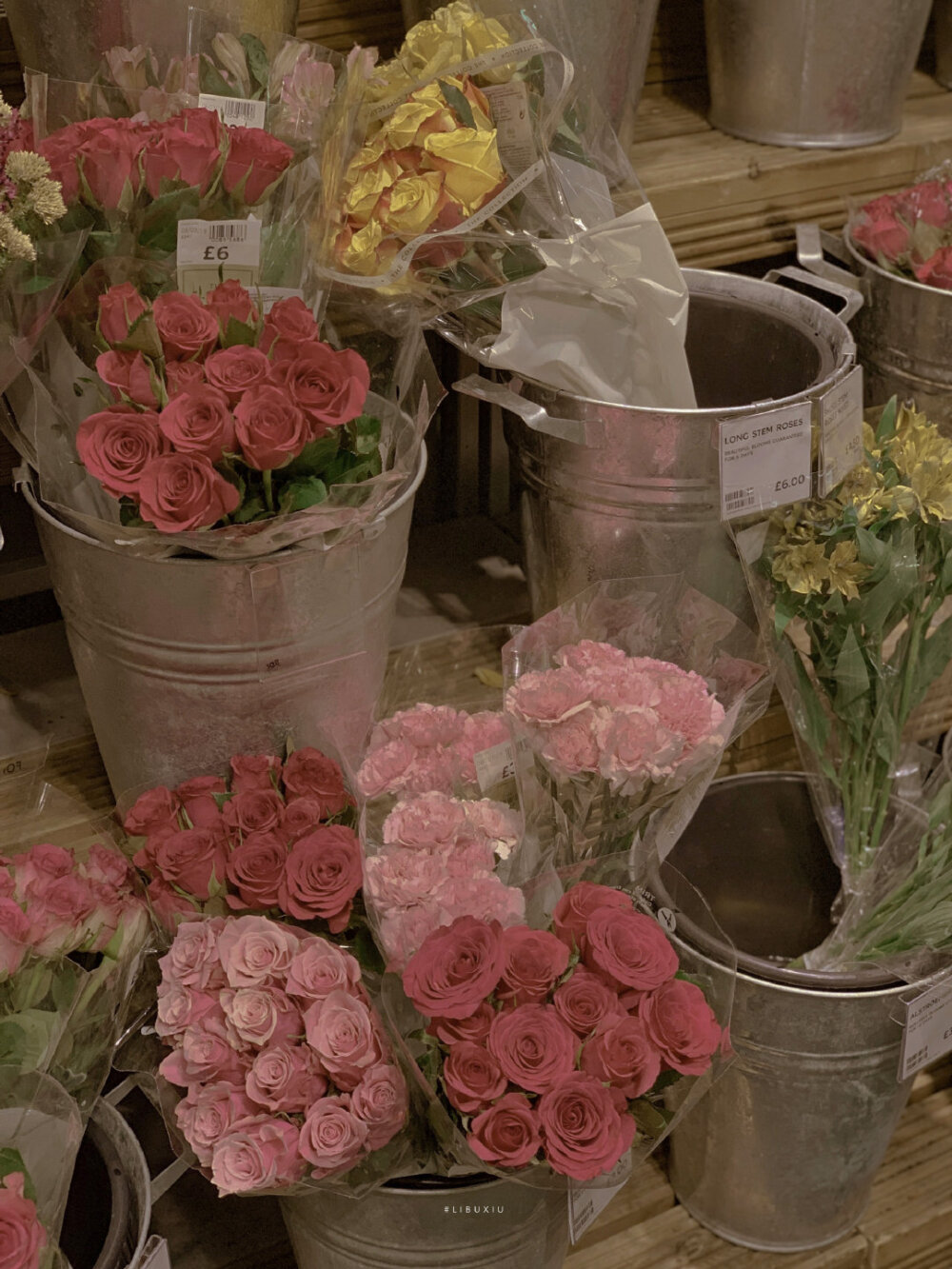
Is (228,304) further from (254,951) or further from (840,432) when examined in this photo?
(840,432)

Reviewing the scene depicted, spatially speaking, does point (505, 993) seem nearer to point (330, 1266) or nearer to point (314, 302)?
point (330, 1266)

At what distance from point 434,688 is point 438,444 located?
0.59 meters

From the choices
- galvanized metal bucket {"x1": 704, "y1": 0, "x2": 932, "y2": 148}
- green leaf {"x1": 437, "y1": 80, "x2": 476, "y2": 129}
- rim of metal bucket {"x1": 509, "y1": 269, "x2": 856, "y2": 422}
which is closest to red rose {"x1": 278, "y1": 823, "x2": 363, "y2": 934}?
rim of metal bucket {"x1": 509, "y1": 269, "x2": 856, "y2": 422}

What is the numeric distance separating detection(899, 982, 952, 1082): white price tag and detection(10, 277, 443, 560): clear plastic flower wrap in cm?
56

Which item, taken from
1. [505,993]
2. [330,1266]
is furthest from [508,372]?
[330,1266]

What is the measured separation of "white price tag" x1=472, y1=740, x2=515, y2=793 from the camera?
91 centimetres

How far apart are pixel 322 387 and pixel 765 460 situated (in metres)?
0.40

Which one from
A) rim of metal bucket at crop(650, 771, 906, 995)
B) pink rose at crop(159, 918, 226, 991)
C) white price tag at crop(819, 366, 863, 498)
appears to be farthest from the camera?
white price tag at crop(819, 366, 863, 498)

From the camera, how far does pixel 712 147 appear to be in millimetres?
1494

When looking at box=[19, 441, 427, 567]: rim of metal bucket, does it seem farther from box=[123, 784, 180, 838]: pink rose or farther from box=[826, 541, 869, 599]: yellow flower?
box=[826, 541, 869, 599]: yellow flower

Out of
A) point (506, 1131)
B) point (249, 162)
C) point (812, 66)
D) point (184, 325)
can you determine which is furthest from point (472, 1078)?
point (812, 66)

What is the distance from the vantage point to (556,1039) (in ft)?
2.36

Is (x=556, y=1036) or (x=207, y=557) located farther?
(x=207, y=557)

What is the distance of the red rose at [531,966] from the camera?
745 millimetres
